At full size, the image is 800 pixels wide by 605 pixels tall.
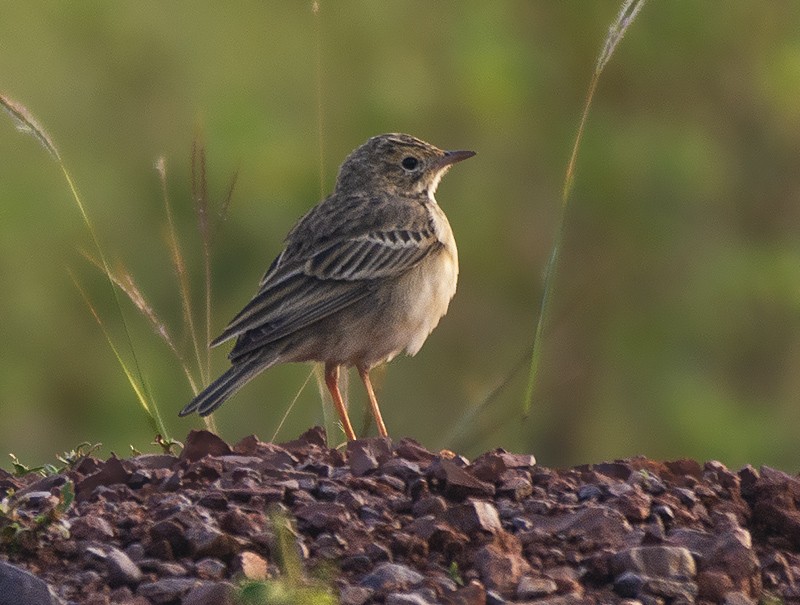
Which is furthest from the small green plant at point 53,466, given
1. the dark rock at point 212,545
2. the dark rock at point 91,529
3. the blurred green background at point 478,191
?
the blurred green background at point 478,191

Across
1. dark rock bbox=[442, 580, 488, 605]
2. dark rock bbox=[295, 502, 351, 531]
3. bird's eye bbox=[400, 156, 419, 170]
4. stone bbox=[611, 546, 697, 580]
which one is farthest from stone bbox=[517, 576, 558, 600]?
bird's eye bbox=[400, 156, 419, 170]

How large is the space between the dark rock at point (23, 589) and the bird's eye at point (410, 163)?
18.1 feet

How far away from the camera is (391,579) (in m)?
4.56

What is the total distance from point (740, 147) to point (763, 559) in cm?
877

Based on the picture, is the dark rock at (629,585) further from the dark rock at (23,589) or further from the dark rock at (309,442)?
the dark rock at (309,442)

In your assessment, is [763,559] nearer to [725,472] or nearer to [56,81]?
[725,472]

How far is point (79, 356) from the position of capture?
12.6 meters

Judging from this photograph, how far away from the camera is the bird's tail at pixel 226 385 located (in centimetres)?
722

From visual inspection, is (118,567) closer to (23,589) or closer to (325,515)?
(23,589)

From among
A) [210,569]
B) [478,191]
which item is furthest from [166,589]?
[478,191]

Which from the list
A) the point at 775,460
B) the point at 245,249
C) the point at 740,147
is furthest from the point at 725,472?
the point at 740,147

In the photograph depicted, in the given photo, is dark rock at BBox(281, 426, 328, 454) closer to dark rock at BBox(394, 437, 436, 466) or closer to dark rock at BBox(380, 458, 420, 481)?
dark rock at BBox(394, 437, 436, 466)

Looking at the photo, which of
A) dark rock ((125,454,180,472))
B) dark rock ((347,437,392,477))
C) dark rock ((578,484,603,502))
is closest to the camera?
dark rock ((578,484,603,502))

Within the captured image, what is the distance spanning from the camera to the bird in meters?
8.03
